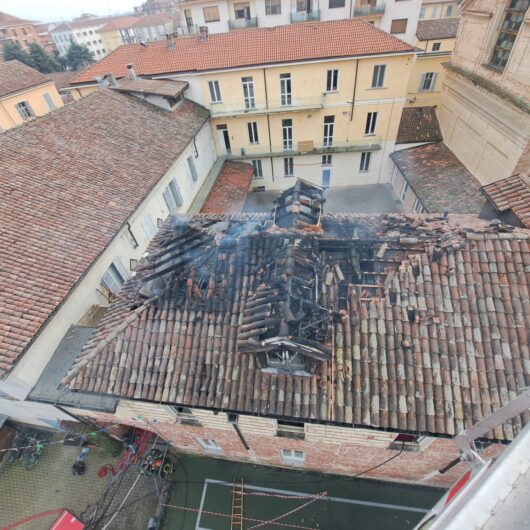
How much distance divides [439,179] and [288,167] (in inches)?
459

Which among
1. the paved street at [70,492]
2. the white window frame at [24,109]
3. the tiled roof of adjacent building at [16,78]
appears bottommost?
the paved street at [70,492]

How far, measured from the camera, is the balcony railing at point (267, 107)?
2267cm

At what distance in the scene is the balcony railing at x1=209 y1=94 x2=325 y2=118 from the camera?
22.7 meters

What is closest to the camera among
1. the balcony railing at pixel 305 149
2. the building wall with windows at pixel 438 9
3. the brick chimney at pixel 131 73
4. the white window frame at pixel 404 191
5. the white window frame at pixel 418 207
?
the white window frame at pixel 418 207

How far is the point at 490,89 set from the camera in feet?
57.3

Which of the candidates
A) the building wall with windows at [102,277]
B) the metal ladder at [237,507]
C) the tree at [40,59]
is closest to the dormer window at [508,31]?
the building wall with windows at [102,277]

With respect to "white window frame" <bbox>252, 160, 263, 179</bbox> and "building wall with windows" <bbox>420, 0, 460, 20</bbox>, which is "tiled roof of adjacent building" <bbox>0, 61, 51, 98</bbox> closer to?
"white window frame" <bbox>252, 160, 263, 179</bbox>

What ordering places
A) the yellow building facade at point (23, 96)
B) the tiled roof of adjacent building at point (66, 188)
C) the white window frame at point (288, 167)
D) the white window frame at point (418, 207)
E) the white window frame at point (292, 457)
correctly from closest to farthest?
the tiled roof of adjacent building at point (66, 188) → the white window frame at point (292, 457) → the white window frame at point (418, 207) → the white window frame at point (288, 167) → the yellow building facade at point (23, 96)

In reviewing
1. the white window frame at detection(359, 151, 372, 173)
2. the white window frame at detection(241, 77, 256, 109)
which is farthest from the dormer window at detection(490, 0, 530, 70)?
the white window frame at detection(241, 77, 256, 109)

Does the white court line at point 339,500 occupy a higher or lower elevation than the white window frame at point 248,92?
lower

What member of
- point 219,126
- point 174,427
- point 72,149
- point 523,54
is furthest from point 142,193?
point 523,54

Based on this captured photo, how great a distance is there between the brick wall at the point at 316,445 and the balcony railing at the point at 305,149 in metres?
21.0

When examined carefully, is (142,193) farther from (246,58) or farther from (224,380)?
(246,58)

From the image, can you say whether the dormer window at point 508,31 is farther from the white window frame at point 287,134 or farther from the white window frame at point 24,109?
the white window frame at point 24,109
